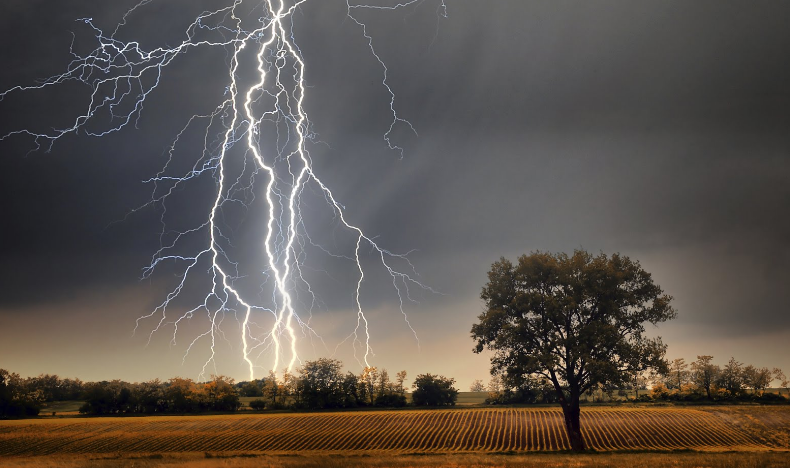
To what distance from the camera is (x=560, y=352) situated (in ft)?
90.8

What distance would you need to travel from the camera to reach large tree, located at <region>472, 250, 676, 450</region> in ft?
88.0

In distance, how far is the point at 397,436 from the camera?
38.0 metres

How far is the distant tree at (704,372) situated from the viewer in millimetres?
66000

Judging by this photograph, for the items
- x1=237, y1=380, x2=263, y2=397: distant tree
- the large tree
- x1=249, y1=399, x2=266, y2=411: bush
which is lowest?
x1=249, y1=399, x2=266, y2=411: bush

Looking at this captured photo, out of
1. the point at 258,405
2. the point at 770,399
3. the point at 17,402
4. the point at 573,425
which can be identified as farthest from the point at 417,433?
the point at 17,402

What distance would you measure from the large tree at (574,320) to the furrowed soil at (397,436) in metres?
4.20

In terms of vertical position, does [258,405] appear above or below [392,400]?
below

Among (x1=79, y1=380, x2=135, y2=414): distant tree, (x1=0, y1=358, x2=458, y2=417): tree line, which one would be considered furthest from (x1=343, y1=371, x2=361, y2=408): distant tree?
(x1=79, y1=380, x2=135, y2=414): distant tree

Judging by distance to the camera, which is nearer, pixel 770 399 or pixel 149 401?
pixel 770 399

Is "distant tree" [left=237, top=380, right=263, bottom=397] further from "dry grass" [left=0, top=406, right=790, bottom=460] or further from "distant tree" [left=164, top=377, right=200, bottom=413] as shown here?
"dry grass" [left=0, top=406, right=790, bottom=460]

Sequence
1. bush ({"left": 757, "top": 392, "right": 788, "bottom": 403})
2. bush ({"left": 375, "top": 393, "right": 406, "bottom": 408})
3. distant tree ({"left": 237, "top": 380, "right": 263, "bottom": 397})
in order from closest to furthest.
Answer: bush ({"left": 757, "top": 392, "right": 788, "bottom": 403}) < bush ({"left": 375, "top": 393, "right": 406, "bottom": 408}) < distant tree ({"left": 237, "top": 380, "right": 263, "bottom": 397})

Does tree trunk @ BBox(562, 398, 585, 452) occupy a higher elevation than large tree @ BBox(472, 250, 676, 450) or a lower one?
lower

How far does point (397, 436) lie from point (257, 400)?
3543cm

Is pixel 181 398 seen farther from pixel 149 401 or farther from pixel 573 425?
pixel 573 425
